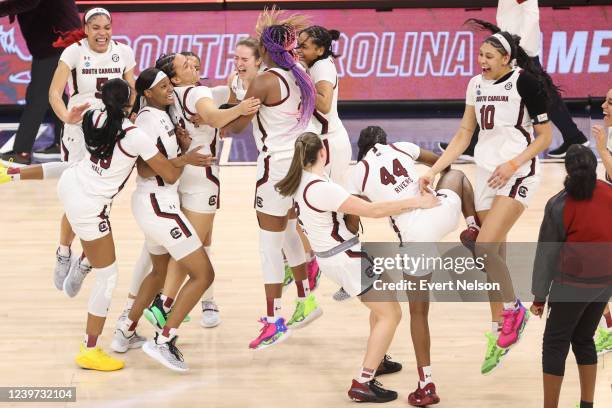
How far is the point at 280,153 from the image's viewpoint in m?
6.31

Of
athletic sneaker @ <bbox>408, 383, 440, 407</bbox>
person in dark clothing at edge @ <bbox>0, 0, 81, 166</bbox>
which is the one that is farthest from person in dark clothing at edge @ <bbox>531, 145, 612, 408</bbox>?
person in dark clothing at edge @ <bbox>0, 0, 81, 166</bbox>

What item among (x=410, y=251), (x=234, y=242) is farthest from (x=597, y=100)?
(x=410, y=251)

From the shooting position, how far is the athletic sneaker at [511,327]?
19.6 ft

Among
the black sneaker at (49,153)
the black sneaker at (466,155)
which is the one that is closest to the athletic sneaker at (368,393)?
the black sneaker at (466,155)

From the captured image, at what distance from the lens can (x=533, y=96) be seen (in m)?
6.05

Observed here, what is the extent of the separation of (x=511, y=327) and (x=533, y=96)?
1.39m

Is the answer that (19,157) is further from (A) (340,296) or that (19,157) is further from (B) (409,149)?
(B) (409,149)

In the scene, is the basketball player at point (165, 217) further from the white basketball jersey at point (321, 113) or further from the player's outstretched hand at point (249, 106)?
the white basketball jersey at point (321, 113)

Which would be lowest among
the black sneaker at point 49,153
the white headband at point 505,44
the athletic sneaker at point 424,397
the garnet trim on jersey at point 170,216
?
the black sneaker at point 49,153

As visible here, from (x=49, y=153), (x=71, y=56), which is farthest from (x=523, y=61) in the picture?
(x=49, y=153)

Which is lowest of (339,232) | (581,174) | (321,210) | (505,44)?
(339,232)

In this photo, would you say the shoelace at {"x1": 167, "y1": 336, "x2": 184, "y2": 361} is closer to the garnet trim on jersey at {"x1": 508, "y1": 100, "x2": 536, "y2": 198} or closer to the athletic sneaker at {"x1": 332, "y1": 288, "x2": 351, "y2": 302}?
the athletic sneaker at {"x1": 332, "y1": 288, "x2": 351, "y2": 302}

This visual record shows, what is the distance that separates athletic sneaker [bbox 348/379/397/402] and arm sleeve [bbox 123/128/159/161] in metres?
1.78

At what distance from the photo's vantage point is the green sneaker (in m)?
5.92
